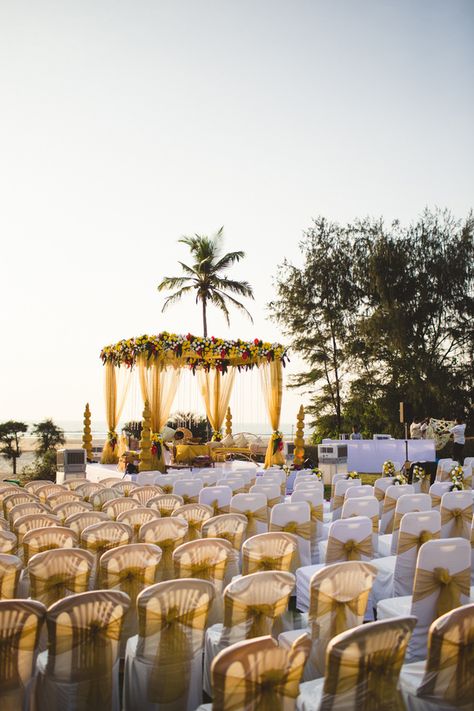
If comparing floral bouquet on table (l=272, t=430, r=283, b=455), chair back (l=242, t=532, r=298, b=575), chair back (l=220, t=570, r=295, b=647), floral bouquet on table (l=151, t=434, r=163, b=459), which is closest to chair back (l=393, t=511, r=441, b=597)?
chair back (l=242, t=532, r=298, b=575)

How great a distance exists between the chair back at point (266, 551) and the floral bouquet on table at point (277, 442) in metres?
11.7

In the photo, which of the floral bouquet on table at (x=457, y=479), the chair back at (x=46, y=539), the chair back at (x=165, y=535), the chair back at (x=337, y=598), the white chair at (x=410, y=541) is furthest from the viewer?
the floral bouquet on table at (x=457, y=479)

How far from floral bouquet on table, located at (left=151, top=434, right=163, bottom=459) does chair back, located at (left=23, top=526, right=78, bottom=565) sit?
10.1 m

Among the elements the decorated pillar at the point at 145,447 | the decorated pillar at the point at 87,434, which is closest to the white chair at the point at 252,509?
the decorated pillar at the point at 145,447

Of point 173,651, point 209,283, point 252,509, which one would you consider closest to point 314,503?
point 252,509

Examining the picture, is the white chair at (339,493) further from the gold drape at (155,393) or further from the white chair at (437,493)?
the gold drape at (155,393)

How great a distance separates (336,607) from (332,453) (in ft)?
41.3

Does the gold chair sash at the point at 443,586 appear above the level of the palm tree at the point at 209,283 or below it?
below

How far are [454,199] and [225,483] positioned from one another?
824 inches

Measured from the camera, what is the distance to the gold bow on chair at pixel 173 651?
3246 millimetres

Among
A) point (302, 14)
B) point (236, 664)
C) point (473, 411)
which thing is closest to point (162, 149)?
point (302, 14)

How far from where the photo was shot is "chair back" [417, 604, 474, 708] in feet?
8.92

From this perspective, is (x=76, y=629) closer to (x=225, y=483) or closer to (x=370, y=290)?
(x=225, y=483)

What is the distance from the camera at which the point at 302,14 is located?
12750 millimetres
